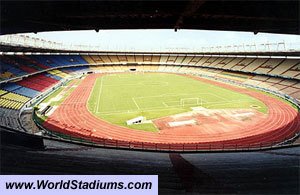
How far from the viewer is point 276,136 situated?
63.0ft

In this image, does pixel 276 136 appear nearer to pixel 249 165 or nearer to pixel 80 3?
pixel 249 165

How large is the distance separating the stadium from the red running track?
0.09 metres

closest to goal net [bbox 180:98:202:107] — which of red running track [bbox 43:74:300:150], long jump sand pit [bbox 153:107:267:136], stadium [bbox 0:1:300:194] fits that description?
stadium [bbox 0:1:300:194]

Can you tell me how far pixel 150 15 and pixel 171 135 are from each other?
1187 centimetres

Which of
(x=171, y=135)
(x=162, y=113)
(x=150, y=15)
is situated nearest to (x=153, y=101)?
(x=162, y=113)

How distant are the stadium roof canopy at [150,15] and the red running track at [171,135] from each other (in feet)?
24.2

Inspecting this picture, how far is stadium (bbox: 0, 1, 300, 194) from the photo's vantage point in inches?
310

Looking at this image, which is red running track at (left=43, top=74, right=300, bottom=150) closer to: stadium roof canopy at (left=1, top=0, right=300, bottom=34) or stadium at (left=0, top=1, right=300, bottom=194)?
stadium at (left=0, top=1, right=300, bottom=194)

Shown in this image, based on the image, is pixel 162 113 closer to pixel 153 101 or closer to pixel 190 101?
pixel 153 101

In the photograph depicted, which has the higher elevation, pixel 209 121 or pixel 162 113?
pixel 162 113

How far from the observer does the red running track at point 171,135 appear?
1705cm

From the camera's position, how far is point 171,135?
763 inches

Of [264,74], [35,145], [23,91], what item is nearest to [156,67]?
[264,74]

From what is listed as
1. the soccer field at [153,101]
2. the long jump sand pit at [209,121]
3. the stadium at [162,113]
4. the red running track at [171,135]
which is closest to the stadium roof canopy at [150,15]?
the stadium at [162,113]
